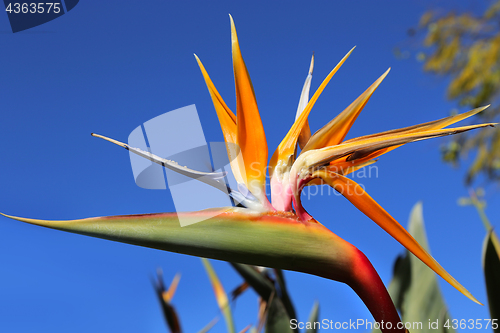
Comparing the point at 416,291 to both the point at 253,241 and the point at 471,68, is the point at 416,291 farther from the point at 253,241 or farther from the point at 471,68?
the point at 471,68

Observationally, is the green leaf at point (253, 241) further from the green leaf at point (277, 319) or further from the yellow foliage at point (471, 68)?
the yellow foliage at point (471, 68)

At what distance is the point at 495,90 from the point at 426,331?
2.23 metres

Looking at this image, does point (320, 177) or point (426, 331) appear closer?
point (320, 177)

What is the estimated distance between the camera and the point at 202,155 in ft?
1.88

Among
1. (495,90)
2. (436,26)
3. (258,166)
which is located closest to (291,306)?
(258,166)

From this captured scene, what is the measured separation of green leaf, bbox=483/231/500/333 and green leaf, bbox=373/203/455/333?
0.21 m

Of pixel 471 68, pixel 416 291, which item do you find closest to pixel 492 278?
pixel 416 291

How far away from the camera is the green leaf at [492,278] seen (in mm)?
618

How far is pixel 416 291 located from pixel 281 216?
602 mm

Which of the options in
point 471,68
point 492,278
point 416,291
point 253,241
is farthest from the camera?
point 471,68

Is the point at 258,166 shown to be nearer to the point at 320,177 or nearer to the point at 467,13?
the point at 320,177

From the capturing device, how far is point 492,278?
62 centimetres

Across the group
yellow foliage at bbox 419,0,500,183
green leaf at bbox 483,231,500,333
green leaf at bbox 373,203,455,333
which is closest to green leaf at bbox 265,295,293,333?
green leaf at bbox 373,203,455,333

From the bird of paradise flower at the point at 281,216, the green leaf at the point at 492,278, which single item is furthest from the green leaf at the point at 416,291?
the bird of paradise flower at the point at 281,216
